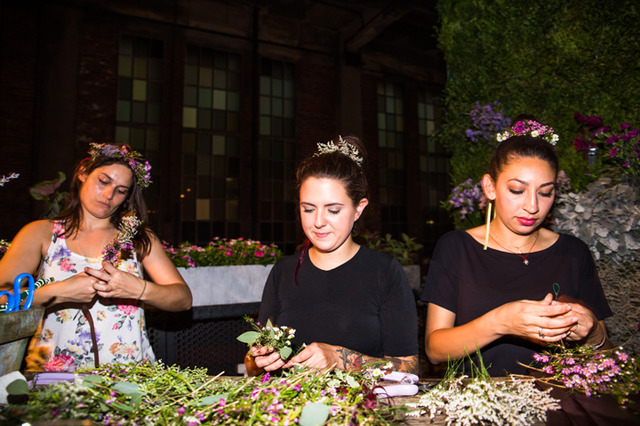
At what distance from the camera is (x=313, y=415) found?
2.81ft

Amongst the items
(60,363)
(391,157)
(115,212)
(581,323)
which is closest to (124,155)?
(115,212)

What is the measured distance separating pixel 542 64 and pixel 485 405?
3.24m

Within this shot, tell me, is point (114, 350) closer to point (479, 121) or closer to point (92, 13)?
point (479, 121)

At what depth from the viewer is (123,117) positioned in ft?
33.2

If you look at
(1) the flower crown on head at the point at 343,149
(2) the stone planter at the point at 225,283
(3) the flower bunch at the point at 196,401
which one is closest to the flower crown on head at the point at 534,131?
(1) the flower crown on head at the point at 343,149

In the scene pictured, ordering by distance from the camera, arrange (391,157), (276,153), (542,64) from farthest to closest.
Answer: (391,157), (276,153), (542,64)

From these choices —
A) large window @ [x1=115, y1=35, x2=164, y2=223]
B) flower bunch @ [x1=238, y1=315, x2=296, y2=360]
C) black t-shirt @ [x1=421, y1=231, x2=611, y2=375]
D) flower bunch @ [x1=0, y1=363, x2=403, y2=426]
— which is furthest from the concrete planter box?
large window @ [x1=115, y1=35, x2=164, y2=223]

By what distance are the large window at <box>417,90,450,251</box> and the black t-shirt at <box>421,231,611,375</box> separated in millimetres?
12484

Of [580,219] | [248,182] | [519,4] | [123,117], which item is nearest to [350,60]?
[248,182]

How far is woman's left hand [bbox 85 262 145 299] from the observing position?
6.23ft

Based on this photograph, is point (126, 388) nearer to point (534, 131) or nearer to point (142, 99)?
point (534, 131)

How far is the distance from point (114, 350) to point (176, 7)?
34.7 feet

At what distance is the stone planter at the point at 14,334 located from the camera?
3.00 ft

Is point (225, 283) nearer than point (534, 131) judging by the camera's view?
No
